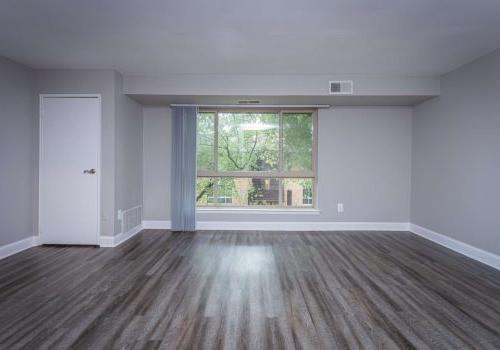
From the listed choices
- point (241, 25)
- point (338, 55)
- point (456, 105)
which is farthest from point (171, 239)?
point (456, 105)

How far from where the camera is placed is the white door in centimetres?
345

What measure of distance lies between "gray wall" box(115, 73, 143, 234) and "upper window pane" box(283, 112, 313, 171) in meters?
2.49

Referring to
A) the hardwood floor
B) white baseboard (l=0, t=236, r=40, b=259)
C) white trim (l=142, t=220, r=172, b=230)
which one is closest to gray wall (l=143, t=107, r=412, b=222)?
the hardwood floor

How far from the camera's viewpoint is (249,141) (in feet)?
14.6

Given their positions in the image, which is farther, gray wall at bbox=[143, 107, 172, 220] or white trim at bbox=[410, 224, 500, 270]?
gray wall at bbox=[143, 107, 172, 220]

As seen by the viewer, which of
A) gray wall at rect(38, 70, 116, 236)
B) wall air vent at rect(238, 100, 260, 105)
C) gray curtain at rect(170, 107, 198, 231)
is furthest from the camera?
gray curtain at rect(170, 107, 198, 231)

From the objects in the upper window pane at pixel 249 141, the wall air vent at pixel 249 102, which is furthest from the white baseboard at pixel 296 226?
the wall air vent at pixel 249 102

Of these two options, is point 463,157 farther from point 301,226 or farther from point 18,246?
point 18,246

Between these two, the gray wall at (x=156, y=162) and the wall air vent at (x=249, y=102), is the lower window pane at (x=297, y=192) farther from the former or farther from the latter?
the gray wall at (x=156, y=162)

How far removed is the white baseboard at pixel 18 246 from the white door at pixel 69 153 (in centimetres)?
34

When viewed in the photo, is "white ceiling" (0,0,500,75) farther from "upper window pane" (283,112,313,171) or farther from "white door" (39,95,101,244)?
"upper window pane" (283,112,313,171)

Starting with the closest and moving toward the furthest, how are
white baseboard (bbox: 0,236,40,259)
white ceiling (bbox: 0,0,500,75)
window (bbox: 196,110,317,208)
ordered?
1. white ceiling (bbox: 0,0,500,75)
2. white baseboard (bbox: 0,236,40,259)
3. window (bbox: 196,110,317,208)

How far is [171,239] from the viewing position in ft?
12.4

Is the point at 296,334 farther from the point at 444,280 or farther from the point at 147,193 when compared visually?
the point at 147,193
